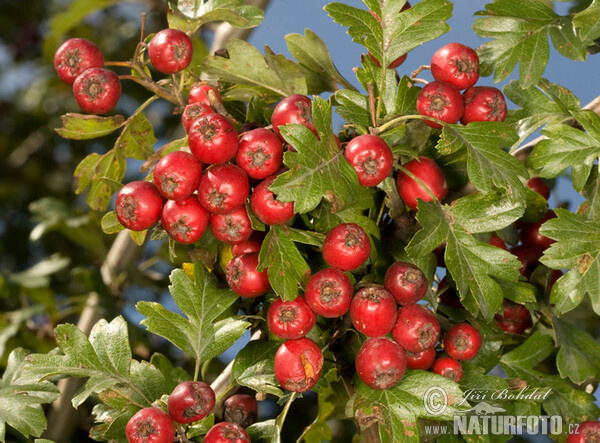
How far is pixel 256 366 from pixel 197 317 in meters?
0.12

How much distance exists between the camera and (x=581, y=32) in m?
1.00

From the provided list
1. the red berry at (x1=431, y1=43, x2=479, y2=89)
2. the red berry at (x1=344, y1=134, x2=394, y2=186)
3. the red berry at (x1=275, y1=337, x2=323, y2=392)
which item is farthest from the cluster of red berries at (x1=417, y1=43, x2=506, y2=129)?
the red berry at (x1=275, y1=337, x2=323, y2=392)

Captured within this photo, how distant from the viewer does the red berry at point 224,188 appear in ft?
2.79

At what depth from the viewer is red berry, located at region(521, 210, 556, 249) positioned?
114 cm

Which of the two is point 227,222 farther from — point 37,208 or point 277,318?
point 37,208

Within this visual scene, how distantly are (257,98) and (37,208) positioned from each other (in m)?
1.31

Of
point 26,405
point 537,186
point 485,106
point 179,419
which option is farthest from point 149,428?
point 537,186

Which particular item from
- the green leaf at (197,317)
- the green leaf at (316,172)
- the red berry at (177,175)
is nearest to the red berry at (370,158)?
the green leaf at (316,172)

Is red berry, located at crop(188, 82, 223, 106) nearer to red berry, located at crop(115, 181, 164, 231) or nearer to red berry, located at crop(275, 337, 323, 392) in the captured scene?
red berry, located at crop(115, 181, 164, 231)

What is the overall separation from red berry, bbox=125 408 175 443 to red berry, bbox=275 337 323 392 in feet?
0.56

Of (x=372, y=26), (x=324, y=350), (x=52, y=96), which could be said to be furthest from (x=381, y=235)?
(x=52, y=96)

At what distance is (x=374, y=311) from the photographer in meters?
0.87

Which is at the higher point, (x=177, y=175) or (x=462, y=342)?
(x=177, y=175)

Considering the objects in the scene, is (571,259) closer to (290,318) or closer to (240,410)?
(290,318)
